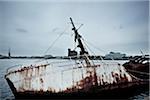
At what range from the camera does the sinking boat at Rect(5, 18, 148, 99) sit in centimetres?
665

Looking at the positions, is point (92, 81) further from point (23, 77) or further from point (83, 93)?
point (23, 77)

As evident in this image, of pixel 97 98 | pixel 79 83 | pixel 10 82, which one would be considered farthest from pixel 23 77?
pixel 97 98

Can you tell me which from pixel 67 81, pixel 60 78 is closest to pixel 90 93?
pixel 67 81

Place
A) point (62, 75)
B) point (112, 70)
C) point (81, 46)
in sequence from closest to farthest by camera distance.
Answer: point (62, 75) < point (112, 70) < point (81, 46)

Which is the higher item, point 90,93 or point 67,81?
point 67,81

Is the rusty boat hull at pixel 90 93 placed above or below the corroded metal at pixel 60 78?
below

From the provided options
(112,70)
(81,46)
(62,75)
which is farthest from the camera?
(81,46)

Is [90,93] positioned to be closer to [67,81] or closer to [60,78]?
[67,81]

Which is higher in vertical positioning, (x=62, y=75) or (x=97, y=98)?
(x=62, y=75)

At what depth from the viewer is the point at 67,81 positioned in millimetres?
6645

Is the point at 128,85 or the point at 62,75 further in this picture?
the point at 128,85

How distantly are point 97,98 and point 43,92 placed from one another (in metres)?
1.63

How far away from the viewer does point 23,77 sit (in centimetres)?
685

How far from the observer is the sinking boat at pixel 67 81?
6.65 metres
